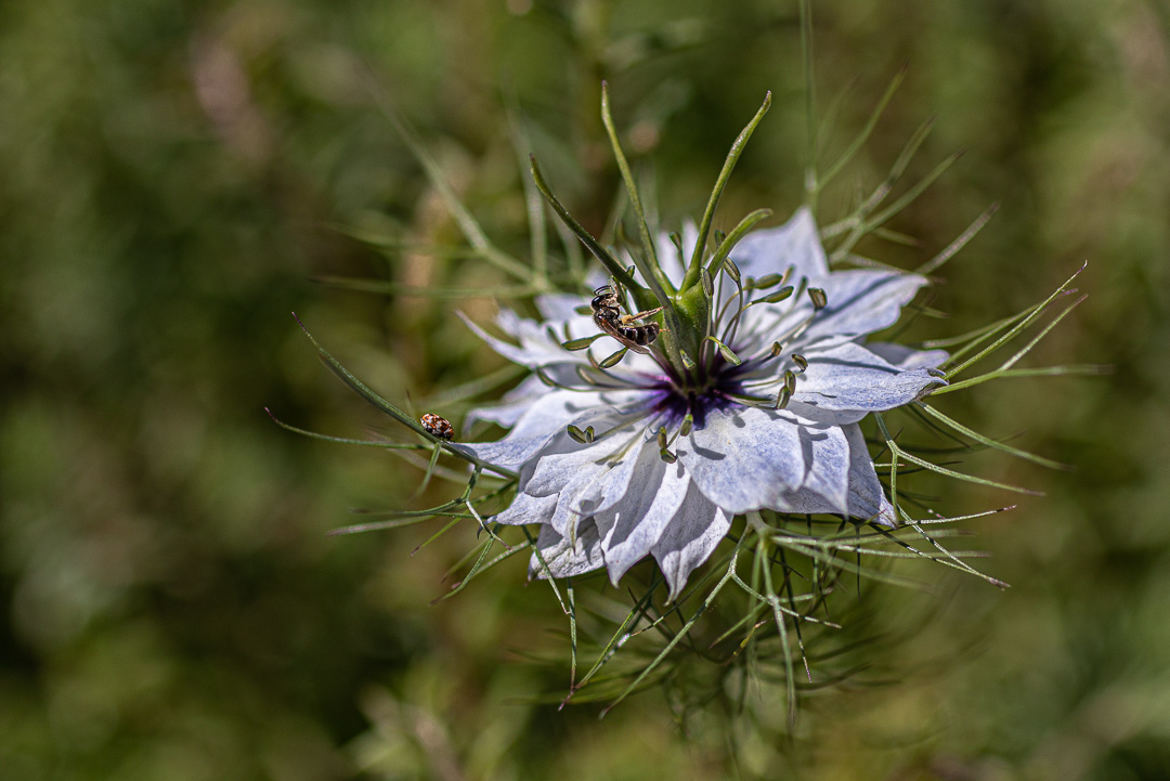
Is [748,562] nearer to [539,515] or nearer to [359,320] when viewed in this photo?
[539,515]

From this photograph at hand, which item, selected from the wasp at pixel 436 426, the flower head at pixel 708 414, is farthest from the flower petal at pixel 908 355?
the wasp at pixel 436 426

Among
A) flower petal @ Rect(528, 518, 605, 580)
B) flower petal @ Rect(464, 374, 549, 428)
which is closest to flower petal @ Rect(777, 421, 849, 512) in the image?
flower petal @ Rect(528, 518, 605, 580)

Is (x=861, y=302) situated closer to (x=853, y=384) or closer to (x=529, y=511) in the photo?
(x=853, y=384)

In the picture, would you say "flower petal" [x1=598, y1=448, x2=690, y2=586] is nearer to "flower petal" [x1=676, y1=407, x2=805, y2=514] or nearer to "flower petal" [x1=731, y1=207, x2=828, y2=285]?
"flower petal" [x1=676, y1=407, x2=805, y2=514]

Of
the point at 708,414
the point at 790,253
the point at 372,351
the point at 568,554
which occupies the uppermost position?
the point at 790,253

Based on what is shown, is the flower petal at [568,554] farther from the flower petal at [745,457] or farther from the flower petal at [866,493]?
the flower petal at [866,493]

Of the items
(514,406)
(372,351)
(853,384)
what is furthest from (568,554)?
(372,351)

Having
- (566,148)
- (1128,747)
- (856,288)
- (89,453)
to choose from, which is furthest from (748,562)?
(89,453)
